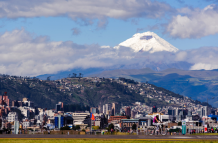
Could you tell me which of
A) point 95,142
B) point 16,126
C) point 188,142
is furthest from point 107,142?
point 16,126

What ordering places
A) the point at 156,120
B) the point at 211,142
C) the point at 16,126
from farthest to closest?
the point at 16,126, the point at 156,120, the point at 211,142

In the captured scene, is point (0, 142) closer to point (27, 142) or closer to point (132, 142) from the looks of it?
point (27, 142)

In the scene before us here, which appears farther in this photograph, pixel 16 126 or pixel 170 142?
pixel 16 126

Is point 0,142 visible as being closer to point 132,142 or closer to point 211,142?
point 132,142

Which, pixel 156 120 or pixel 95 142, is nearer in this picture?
pixel 95 142

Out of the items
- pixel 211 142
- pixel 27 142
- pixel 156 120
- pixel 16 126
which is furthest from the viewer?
pixel 16 126

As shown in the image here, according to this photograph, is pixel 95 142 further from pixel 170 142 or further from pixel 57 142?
pixel 170 142

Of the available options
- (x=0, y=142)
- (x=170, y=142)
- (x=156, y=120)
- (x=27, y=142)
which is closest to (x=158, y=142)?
(x=170, y=142)

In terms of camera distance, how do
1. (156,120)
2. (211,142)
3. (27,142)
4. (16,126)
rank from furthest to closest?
(16,126), (156,120), (27,142), (211,142)
